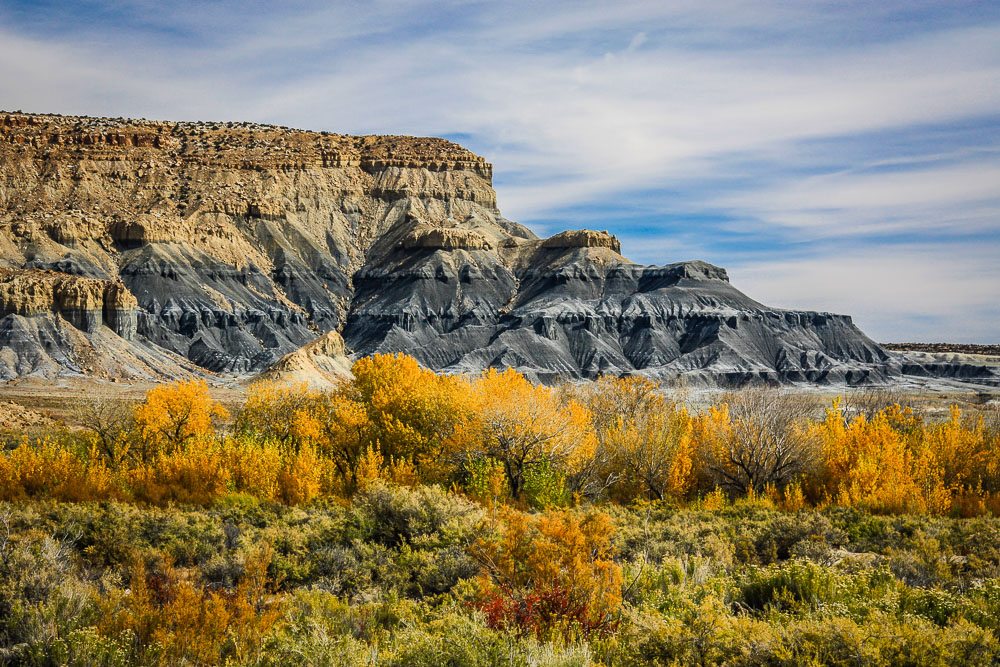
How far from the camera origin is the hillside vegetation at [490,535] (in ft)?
30.9

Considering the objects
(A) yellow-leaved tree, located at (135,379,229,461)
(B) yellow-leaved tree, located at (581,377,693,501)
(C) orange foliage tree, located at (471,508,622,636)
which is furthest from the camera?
(A) yellow-leaved tree, located at (135,379,229,461)

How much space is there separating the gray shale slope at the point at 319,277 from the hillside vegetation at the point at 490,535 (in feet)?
241

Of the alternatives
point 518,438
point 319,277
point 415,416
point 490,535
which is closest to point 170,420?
point 415,416

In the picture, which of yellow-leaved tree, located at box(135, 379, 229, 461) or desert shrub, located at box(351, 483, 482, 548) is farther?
yellow-leaved tree, located at box(135, 379, 229, 461)

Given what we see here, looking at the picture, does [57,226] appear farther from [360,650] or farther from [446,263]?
[360,650]

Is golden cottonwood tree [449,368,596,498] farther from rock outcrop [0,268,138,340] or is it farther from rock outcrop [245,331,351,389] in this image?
rock outcrop [0,268,138,340]

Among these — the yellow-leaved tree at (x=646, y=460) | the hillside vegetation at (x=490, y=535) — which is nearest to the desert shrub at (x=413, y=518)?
the hillside vegetation at (x=490, y=535)

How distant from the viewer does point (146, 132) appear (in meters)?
158

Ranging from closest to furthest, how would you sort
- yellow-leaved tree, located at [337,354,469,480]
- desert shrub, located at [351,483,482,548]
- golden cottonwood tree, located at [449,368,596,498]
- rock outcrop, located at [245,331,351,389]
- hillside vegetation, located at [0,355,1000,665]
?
hillside vegetation, located at [0,355,1000,665]
desert shrub, located at [351,483,482,548]
golden cottonwood tree, located at [449,368,596,498]
yellow-leaved tree, located at [337,354,469,480]
rock outcrop, located at [245,331,351,389]

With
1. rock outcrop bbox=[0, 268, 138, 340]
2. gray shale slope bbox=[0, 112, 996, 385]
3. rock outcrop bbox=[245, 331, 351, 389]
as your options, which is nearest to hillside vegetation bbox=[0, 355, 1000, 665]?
rock outcrop bbox=[245, 331, 351, 389]

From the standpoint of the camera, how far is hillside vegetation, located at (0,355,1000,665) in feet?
30.9

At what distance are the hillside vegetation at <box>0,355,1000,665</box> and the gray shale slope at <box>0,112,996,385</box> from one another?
241 ft

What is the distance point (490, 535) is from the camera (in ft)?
49.5

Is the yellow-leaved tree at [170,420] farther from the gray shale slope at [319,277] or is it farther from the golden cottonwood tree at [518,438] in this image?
the gray shale slope at [319,277]
